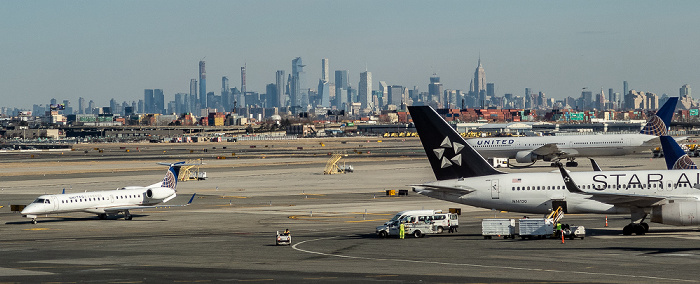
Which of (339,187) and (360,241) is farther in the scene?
(339,187)

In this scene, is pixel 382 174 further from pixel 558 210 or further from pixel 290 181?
pixel 558 210

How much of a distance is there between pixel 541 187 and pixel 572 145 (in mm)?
79632

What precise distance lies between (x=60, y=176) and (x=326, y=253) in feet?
309

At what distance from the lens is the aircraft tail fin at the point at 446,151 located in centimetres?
5425

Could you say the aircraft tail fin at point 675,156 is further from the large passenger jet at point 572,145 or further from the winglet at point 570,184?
the large passenger jet at point 572,145

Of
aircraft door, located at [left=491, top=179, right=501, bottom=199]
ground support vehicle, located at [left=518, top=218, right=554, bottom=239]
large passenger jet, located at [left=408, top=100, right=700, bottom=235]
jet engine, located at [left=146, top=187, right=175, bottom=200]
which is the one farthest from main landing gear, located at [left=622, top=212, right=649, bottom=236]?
jet engine, located at [left=146, top=187, right=175, bottom=200]

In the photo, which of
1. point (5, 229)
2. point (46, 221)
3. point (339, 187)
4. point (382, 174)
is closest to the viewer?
point (5, 229)

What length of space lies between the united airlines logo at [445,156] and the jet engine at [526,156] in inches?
3037

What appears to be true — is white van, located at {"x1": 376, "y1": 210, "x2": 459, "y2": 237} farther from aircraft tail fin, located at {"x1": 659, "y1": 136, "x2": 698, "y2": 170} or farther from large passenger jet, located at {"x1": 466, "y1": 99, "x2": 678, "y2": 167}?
large passenger jet, located at {"x1": 466, "y1": 99, "x2": 678, "y2": 167}

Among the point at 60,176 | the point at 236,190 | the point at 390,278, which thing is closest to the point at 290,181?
the point at 236,190

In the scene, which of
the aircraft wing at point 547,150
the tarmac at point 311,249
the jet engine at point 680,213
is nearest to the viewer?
the tarmac at point 311,249

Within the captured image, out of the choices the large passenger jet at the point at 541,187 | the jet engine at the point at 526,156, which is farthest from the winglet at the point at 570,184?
the jet engine at the point at 526,156

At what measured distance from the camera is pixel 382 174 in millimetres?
121938

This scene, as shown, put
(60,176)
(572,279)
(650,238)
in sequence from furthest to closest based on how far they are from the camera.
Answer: (60,176) → (650,238) → (572,279)
